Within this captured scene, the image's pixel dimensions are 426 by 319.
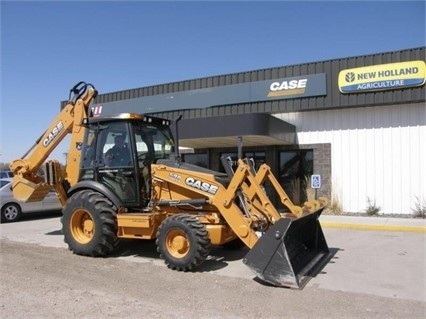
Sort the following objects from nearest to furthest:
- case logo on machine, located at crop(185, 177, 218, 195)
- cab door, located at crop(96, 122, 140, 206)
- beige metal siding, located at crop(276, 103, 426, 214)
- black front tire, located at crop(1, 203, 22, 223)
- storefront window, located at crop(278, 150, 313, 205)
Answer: case logo on machine, located at crop(185, 177, 218, 195), cab door, located at crop(96, 122, 140, 206), black front tire, located at crop(1, 203, 22, 223), beige metal siding, located at crop(276, 103, 426, 214), storefront window, located at crop(278, 150, 313, 205)

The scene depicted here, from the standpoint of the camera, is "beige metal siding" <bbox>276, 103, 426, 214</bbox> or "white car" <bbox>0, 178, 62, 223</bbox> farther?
"beige metal siding" <bbox>276, 103, 426, 214</bbox>

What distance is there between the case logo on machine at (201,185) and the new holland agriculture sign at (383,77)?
28.3 ft

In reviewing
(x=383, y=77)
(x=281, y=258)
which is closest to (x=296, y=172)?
(x=383, y=77)

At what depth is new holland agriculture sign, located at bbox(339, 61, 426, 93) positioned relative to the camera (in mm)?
13727

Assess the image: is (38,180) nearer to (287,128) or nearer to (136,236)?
(136,236)

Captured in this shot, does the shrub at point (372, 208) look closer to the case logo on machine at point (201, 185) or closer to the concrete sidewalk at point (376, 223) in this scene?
the concrete sidewalk at point (376, 223)

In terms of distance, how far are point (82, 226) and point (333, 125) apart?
32.0ft

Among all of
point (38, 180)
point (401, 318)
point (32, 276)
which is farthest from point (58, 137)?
point (401, 318)

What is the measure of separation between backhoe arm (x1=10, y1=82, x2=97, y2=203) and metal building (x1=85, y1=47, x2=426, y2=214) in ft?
16.9

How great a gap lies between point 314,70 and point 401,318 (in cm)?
1148

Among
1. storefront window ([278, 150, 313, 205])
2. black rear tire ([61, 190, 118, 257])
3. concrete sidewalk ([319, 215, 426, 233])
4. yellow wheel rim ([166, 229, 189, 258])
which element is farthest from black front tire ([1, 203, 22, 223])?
concrete sidewalk ([319, 215, 426, 233])

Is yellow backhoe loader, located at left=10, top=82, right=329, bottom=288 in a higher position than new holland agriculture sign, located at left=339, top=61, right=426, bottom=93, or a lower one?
lower

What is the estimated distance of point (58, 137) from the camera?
10266 millimetres

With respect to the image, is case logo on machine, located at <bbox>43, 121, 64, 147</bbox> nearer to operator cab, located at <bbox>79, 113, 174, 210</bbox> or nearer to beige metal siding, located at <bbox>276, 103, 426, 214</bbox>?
operator cab, located at <bbox>79, 113, 174, 210</bbox>
